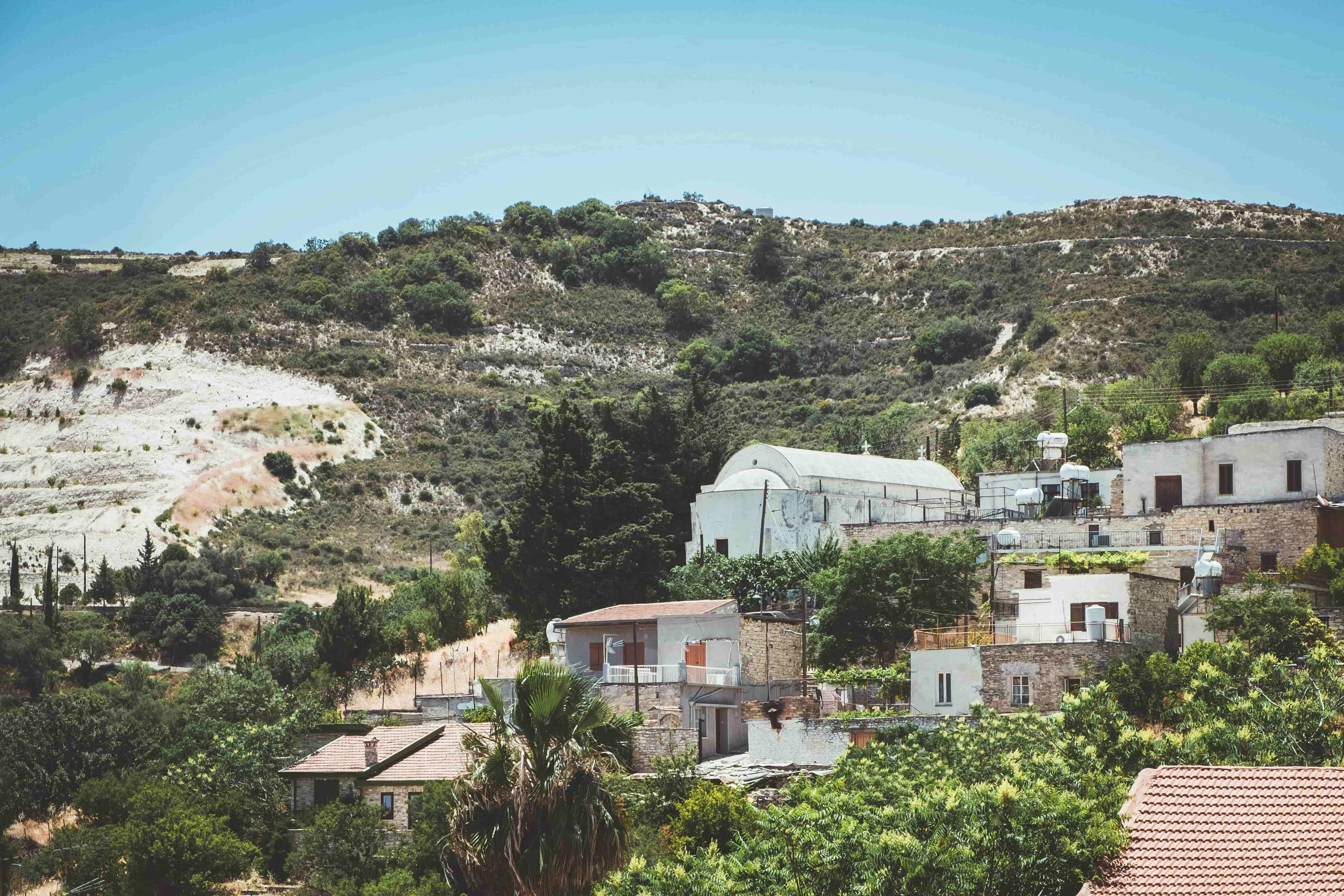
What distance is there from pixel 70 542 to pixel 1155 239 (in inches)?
2935

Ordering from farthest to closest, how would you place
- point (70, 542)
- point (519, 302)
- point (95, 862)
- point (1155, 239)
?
point (519, 302)
point (1155, 239)
point (70, 542)
point (95, 862)

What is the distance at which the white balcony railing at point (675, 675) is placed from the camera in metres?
43.7

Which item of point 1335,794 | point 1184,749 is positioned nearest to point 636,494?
point 1184,749

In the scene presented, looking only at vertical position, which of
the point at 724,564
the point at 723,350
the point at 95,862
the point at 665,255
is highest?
the point at 665,255

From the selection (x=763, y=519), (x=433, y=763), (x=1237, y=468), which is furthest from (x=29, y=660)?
(x=1237, y=468)

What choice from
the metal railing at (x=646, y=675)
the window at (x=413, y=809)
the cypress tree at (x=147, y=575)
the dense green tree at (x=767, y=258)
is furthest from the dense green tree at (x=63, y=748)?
the dense green tree at (x=767, y=258)

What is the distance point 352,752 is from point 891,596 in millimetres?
14969

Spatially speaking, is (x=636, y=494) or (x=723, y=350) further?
(x=723, y=350)

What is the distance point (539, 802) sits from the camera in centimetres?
2439

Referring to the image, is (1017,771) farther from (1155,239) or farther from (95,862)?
A: (1155,239)

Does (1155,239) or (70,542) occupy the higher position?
(1155,239)

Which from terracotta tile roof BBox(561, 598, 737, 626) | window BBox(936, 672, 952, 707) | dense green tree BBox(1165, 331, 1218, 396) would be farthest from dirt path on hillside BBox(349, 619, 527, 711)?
dense green tree BBox(1165, 331, 1218, 396)

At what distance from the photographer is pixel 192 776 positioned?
155 feet

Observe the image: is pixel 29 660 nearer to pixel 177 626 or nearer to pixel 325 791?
pixel 177 626
